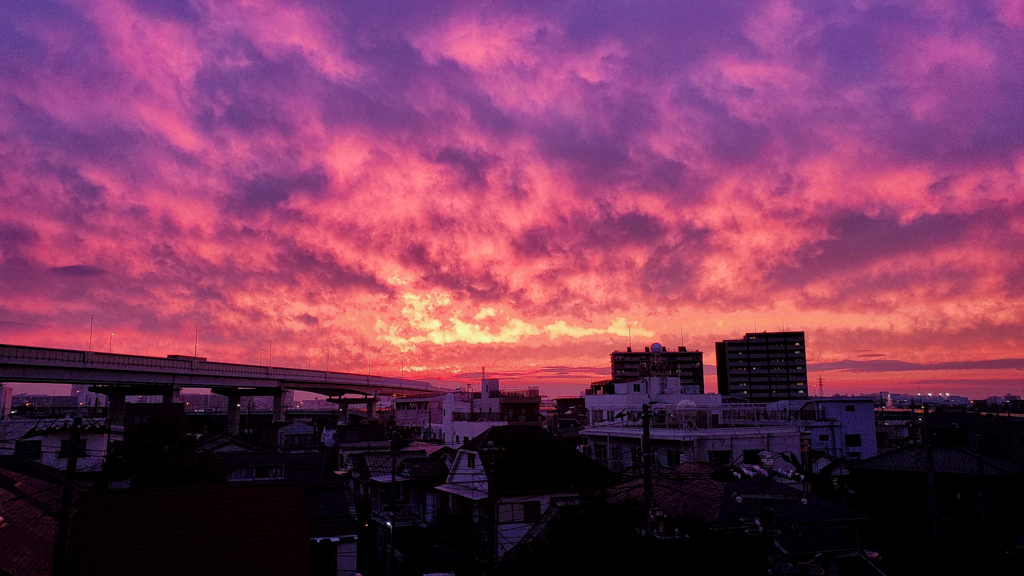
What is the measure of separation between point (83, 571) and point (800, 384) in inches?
6766

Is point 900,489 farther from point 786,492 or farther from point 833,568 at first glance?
point 833,568

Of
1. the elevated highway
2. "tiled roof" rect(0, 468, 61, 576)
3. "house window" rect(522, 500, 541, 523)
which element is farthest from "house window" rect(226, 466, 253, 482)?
the elevated highway

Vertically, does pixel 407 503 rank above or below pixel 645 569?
below

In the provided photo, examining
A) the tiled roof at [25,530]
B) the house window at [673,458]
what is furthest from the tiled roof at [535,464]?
the tiled roof at [25,530]

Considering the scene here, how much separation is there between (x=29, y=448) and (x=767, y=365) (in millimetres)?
156678

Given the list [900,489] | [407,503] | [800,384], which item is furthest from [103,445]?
[800,384]

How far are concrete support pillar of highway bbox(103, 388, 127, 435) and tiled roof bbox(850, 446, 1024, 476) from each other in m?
73.8

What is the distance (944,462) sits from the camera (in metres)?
42.2

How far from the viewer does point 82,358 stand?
233 feet

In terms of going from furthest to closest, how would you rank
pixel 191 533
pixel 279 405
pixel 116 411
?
pixel 279 405 → pixel 116 411 → pixel 191 533

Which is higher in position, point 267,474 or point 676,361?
point 676,361

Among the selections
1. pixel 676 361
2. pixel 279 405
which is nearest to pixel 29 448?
pixel 279 405

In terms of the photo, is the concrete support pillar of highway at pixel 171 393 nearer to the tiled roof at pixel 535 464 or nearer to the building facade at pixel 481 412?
the building facade at pixel 481 412

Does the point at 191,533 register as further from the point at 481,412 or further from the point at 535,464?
the point at 481,412
